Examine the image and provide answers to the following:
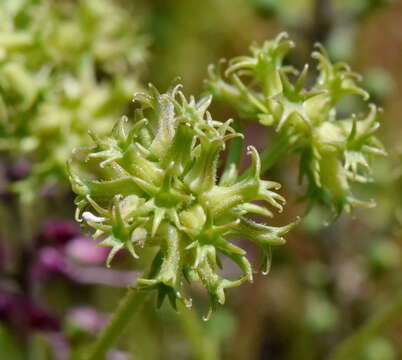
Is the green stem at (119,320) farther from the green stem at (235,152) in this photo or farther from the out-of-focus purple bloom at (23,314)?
the out-of-focus purple bloom at (23,314)

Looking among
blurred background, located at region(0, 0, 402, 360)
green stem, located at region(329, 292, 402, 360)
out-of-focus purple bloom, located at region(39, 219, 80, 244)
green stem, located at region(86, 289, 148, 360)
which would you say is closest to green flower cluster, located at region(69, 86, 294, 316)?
green stem, located at region(86, 289, 148, 360)

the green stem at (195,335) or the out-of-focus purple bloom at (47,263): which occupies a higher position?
the out-of-focus purple bloom at (47,263)

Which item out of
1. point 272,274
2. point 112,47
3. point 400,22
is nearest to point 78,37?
point 112,47

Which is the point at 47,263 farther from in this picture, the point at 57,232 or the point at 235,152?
the point at 235,152

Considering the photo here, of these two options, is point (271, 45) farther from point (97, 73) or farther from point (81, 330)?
point (97, 73)

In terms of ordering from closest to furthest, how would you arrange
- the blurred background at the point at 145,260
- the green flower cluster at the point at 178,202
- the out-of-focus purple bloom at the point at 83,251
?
1. the green flower cluster at the point at 178,202
2. the blurred background at the point at 145,260
3. the out-of-focus purple bloom at the point at 83,251

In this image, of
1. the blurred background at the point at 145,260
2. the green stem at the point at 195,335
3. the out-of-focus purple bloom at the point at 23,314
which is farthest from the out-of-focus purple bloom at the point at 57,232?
the green stem at the point at 195,335
